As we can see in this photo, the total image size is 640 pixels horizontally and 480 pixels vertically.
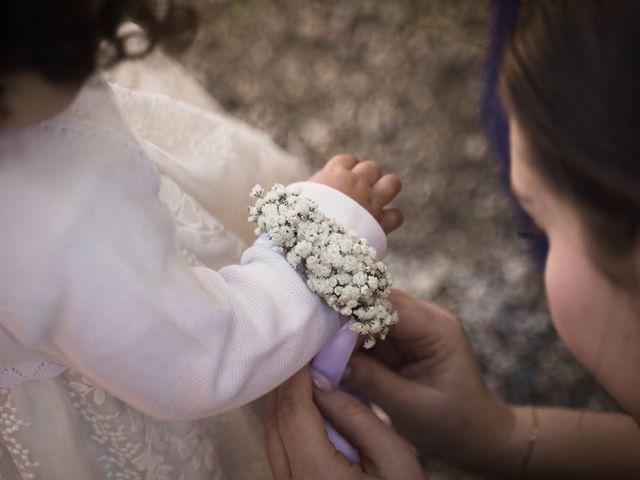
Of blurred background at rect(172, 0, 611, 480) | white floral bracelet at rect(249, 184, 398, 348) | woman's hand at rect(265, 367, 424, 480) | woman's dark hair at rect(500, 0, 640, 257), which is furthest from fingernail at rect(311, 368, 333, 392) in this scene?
blurred background at rect(172, 0, 611, 480)

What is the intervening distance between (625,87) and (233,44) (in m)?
1.58

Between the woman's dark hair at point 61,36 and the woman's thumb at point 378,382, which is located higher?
the woman's dark hair at point 61,36

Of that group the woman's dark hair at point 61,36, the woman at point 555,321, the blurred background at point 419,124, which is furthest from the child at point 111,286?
the blurred background at point 419,124

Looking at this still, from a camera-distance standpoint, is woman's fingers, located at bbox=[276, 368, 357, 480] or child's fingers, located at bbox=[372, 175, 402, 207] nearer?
woman's fingers, located at bbox=[276, 368, 357, 480]

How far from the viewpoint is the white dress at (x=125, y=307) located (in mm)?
686

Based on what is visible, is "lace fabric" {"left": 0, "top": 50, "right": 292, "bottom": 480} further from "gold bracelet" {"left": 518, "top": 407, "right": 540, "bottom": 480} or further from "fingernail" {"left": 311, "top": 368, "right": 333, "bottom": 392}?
"gold bracelet" {"left": 518, "top": 407, "right": 540, "bottom": 480}

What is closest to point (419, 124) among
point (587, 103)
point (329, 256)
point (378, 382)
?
point (378, 382)

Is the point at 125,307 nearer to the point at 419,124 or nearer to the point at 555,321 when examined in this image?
the point at 555,321

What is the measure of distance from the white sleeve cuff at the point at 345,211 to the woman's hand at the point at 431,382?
0.45ft

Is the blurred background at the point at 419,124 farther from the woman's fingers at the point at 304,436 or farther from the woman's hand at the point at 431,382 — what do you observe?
the woman's fingers at the point at 304,436

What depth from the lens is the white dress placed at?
27.0 inches

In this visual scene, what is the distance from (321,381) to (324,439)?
0.09m

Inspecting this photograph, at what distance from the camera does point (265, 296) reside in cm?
82

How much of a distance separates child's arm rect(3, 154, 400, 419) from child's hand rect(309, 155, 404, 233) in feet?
0.56
